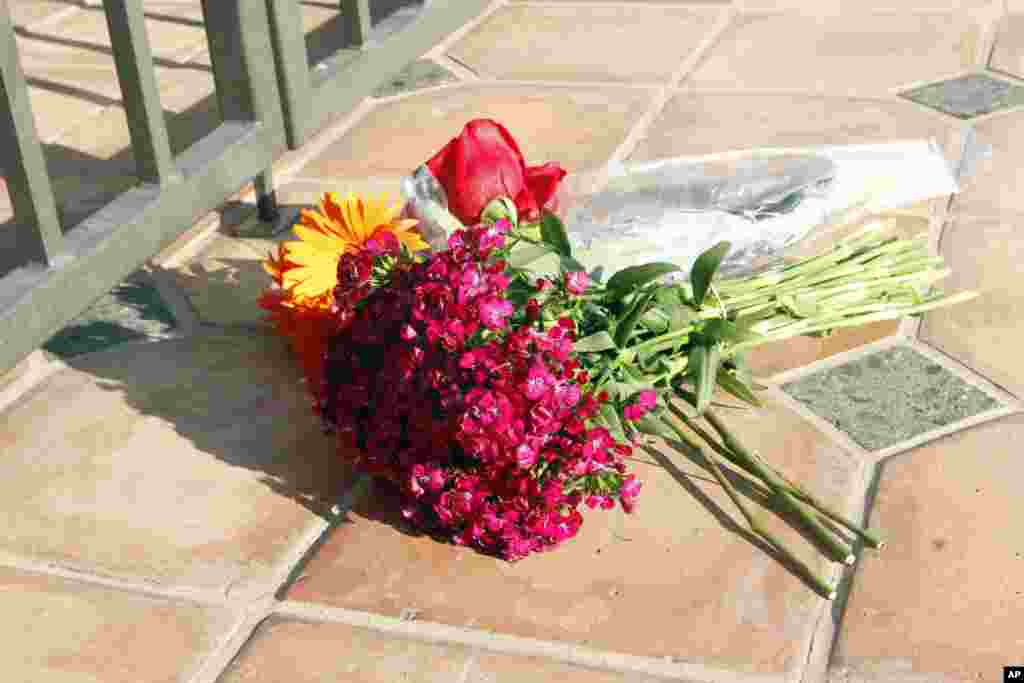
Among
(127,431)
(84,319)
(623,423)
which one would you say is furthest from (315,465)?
(84,319)

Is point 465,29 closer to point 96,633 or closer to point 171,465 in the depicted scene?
point 171,465

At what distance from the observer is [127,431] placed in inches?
76.9

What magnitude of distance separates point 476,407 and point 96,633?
0.51 metres

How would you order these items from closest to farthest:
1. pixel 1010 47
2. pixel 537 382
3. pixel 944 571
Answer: pixel 537 382 < pixel 944 571 < pixel 1010 47

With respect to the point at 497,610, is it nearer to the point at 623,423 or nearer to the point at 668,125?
the point at 623,423

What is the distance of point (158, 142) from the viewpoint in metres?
2.15

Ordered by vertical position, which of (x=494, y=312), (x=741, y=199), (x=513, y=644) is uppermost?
(x=494, y=312)

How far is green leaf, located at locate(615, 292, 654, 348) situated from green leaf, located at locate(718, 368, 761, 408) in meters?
0.20

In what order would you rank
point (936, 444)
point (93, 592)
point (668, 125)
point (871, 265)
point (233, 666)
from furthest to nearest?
point (668, 125) < point (871, 265) < point (936, 444) < point (93, 592) < point (233, 666)

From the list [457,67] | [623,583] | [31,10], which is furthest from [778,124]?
[31,10]

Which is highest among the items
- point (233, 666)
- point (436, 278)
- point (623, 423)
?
point (436, 278)

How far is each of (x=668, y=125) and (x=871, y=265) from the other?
0.87 meters

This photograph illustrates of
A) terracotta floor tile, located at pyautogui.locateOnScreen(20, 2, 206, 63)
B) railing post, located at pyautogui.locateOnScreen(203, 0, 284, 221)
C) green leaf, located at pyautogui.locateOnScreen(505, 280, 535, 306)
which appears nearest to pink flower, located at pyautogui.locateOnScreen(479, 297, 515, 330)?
green leaf, located at pyautogui.locateOnScreen(505, 280, 535, 306)

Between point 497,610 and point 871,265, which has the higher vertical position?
point 871,265
